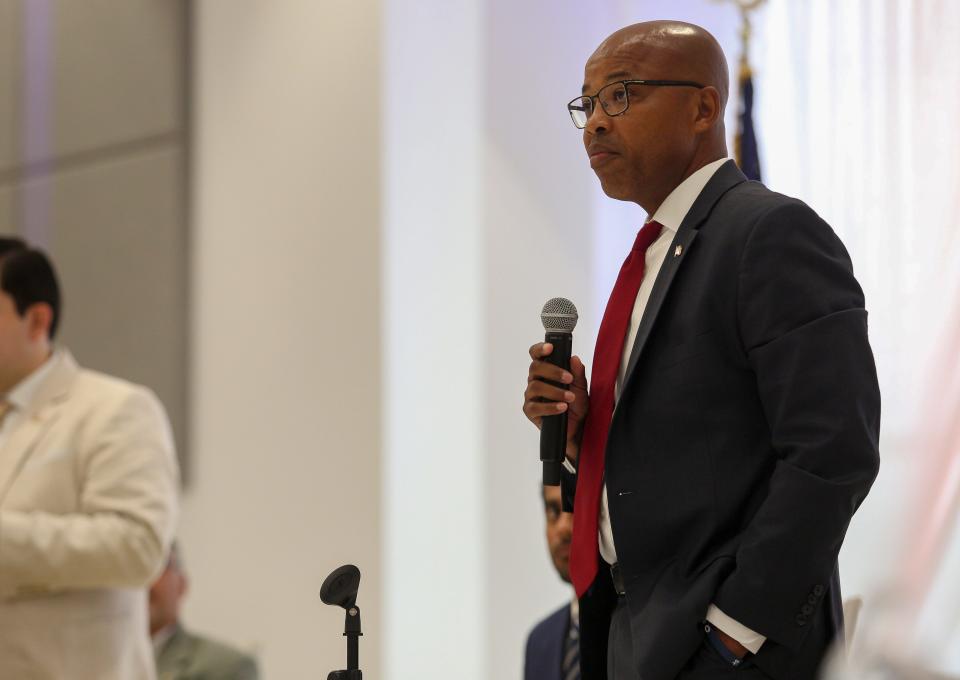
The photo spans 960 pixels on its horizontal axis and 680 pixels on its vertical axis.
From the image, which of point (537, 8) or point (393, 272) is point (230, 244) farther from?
point (537, 8)

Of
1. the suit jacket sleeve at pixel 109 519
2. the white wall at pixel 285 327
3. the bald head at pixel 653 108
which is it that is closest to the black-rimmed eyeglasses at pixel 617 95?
the bald head at pixel 653 108

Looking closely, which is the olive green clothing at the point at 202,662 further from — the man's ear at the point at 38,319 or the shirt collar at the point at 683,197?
the shirt collar at the point at 683,197

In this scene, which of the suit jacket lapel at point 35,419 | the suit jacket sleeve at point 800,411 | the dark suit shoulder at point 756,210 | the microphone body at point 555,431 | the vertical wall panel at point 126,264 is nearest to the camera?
the suit jacket sleeve at point 800,411

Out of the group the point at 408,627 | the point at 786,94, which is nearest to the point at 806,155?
the point at 786,94

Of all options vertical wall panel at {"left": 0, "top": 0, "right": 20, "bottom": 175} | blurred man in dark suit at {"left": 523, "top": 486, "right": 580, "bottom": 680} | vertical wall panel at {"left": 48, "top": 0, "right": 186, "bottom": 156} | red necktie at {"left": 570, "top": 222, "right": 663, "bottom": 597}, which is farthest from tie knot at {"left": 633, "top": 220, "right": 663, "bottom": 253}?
vertical wall panel at {"left": 0, "top": 0, "right": 20, "bottom": 175}

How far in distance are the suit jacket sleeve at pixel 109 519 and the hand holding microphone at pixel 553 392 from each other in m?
1.22

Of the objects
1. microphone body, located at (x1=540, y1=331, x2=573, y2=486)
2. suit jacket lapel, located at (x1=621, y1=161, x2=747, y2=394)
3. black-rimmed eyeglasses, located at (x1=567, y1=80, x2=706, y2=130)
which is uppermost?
black-rimmed eyeglasses, located at (x1=567, y1=80, x2=706, y2=130)

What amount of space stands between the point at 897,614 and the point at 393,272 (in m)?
2.20

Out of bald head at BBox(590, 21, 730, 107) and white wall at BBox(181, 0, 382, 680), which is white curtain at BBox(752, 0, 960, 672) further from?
white wall at BBox(181, 0, 382, 680)


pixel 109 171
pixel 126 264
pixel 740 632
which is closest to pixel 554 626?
pixel 740 632

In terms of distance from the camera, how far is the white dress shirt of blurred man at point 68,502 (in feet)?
8.50

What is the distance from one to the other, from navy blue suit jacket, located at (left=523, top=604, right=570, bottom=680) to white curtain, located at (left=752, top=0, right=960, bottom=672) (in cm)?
69

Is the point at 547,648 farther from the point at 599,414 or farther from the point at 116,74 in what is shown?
the point at 116,74

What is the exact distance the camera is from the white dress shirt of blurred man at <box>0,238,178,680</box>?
2592 mm
